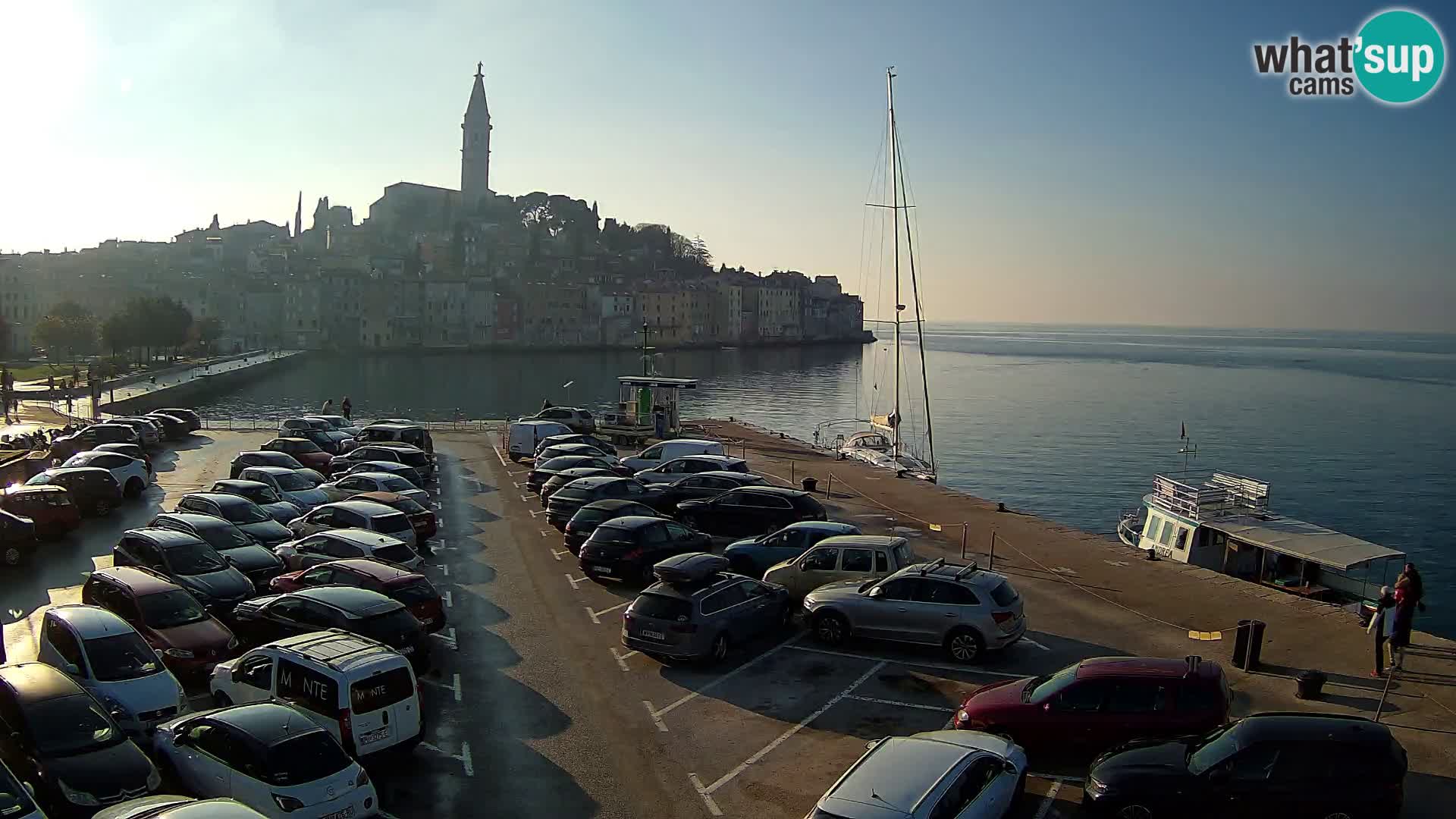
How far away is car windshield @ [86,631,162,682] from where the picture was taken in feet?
36.2

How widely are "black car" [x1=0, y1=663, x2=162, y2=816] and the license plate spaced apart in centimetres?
175

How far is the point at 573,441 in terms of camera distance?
33.3 metres

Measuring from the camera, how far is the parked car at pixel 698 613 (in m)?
13.8

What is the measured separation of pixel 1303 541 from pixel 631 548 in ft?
56.4

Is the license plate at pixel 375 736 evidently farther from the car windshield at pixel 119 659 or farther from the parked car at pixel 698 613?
the parked car at pixel 698 613

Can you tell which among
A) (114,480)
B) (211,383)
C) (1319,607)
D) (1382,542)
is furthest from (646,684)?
(211,383)

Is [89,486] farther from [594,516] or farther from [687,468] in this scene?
[687,468]

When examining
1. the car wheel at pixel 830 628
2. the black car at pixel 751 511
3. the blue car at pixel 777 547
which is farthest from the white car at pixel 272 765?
the black car at pixel 751 511

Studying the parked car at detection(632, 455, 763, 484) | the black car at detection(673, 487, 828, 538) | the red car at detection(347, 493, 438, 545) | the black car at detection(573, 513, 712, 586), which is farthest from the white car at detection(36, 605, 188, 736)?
the parked car at detection(632, 455, 763, 484)

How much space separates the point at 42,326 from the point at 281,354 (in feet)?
122

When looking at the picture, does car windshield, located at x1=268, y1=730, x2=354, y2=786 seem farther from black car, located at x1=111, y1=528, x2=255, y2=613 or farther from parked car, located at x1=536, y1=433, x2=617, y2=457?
parked car, located at x1=536, y1=433, x2=617, y2=457

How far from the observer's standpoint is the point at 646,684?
1335 cm

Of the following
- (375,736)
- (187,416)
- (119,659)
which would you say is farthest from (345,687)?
(187,416)

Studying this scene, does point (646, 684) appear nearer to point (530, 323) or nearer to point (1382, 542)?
point (1382, 542)
